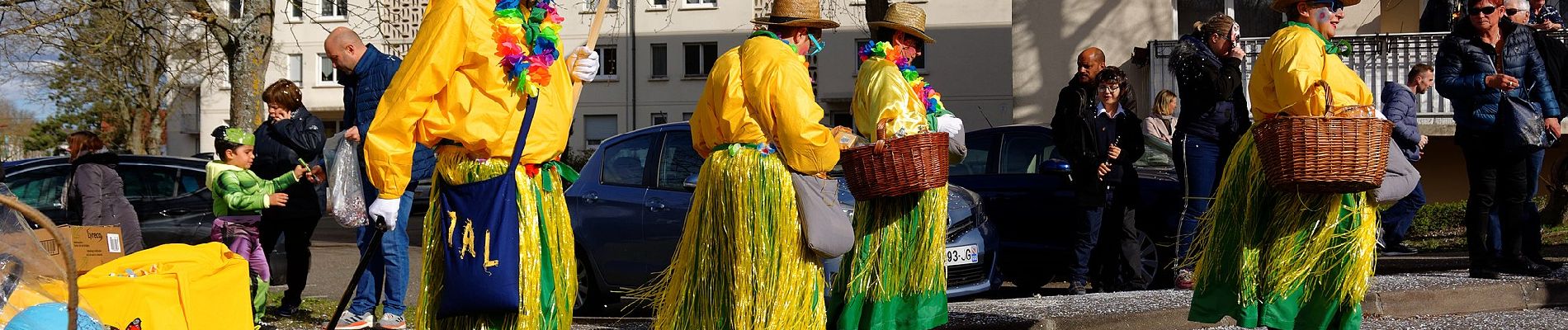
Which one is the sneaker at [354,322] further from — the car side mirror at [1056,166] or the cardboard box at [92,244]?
the car side mirror at [1056,166]

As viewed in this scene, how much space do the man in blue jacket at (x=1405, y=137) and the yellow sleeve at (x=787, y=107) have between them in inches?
217

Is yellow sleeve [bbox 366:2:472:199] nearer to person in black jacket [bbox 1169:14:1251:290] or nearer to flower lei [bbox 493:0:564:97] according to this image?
flower lei [bbox 493:0:564:97]

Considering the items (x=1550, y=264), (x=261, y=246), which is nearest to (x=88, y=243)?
(x=261, y=246)

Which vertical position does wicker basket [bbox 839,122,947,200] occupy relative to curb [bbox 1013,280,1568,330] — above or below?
above

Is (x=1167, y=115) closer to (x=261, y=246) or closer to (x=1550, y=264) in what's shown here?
(x=1550, y=264)

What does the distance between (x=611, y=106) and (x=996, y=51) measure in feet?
37.0

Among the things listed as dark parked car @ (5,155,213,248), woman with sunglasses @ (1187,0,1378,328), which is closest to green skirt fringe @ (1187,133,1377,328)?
woman with sunglasses @ (1187,0,1378,328)

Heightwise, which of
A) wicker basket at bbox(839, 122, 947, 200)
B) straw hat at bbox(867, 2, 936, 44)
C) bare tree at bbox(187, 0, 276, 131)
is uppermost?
bare tree at bbox(187, 0, 276, 131)

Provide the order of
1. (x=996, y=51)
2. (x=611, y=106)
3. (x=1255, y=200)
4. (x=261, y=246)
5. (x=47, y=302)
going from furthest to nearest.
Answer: (x=611, y=106) < (x=996, y=51) < (x=261, y=246) < (x=1255, y=200) < (x=47, y=302)

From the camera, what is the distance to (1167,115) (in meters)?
10.9

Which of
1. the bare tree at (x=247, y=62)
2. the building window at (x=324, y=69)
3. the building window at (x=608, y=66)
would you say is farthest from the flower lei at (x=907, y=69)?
the building window at (x=324, y=69)

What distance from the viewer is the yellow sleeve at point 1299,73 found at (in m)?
5.52

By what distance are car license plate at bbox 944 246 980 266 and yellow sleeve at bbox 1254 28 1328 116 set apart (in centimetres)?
249

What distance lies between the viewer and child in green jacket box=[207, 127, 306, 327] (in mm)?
7531
